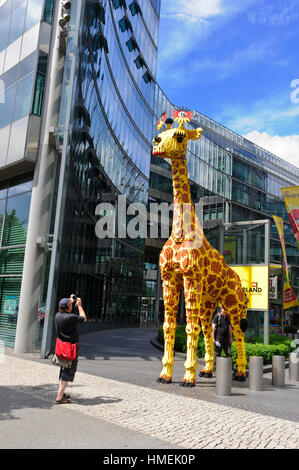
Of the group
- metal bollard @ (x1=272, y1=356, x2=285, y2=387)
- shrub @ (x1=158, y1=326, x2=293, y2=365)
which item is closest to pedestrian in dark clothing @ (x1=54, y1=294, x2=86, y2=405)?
metal bollard @ (x1=272, y1=356, x2=285, y2=387)

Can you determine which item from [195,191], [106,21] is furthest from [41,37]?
[195,191]

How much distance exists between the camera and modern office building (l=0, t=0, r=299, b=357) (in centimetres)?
1343

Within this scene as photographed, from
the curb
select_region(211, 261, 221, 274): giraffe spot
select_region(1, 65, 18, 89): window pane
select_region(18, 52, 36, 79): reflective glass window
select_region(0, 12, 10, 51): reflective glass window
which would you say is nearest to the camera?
select_region(211, 261, 221, 274): giraffe spot

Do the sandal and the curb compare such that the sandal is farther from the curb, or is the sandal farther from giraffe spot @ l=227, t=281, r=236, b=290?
the curb

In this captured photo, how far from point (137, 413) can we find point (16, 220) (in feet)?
36.6

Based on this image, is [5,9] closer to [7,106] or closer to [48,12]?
[48,12]

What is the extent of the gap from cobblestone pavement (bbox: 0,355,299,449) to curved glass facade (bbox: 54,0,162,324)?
784cm

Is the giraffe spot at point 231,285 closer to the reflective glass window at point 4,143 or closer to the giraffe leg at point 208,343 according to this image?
the giraffe leg at point 208,343

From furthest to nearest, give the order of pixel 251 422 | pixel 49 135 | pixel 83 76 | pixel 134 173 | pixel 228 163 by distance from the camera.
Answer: pixel 228 163
pixel 134 173
pixel 83 76
pixel 49 135
pixel 251 422

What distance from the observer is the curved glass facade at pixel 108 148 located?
57.1 feet

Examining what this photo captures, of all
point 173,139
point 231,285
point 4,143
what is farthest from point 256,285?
point 4,143
